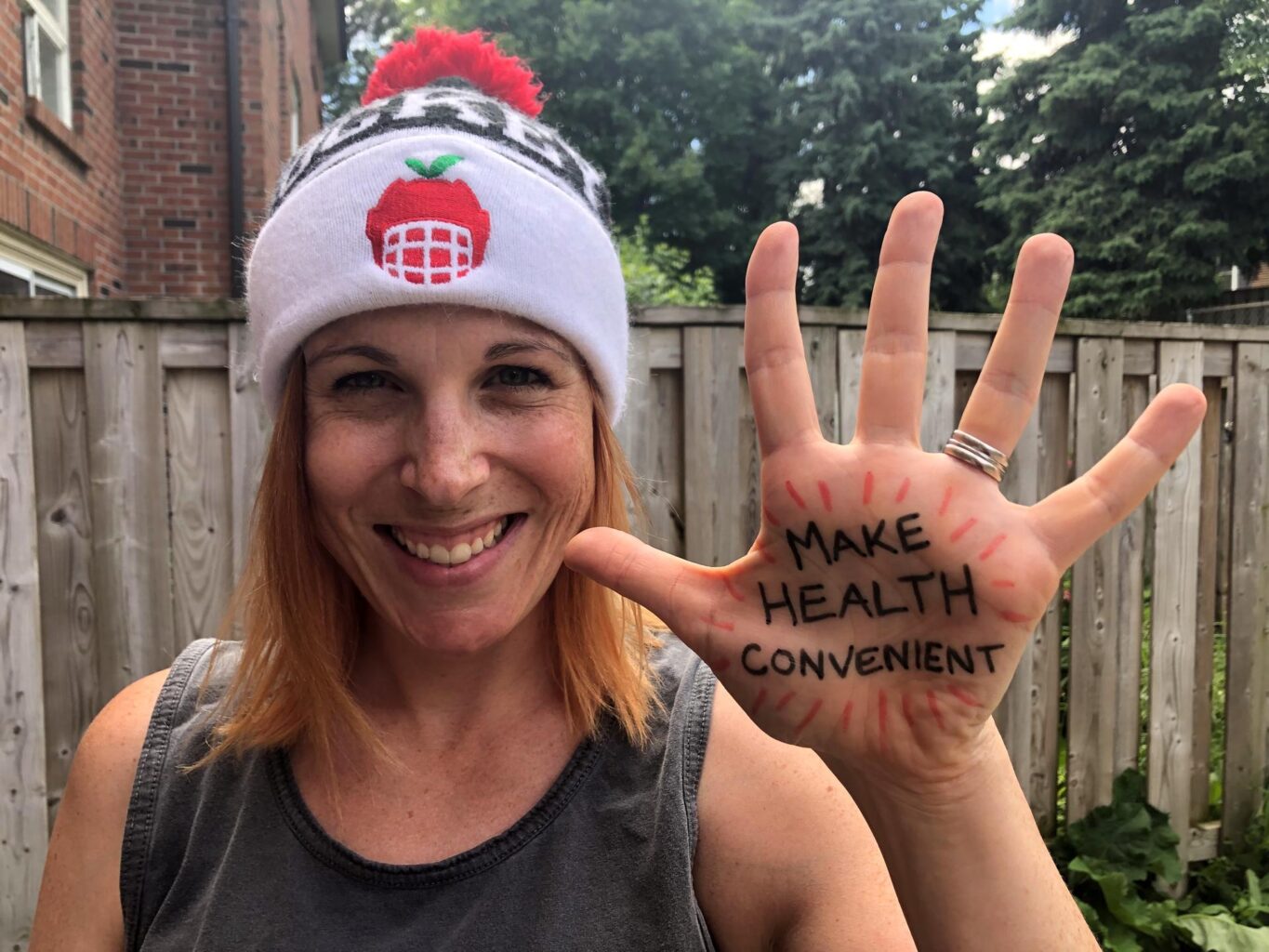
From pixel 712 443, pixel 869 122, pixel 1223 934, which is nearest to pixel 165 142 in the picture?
pixel 712 443

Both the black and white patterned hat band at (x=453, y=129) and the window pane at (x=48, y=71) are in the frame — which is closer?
the black and white patterned hat band at (x=453, y=129)

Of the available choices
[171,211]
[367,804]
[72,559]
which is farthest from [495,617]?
[171,211]

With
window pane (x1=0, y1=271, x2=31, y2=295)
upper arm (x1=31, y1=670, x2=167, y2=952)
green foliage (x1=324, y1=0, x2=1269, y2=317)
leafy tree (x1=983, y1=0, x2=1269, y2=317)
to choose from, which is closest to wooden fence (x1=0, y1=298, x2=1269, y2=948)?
upper arm (x1=31, y1=670, x2=167, y2=952)

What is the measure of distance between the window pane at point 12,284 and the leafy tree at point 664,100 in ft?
54.2

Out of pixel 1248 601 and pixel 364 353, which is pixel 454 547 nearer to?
pixel 364 353

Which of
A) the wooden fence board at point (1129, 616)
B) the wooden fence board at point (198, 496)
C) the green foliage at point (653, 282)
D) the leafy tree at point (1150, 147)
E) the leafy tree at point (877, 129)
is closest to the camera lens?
the wooden fence board at point (198, 496)

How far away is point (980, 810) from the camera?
89 cm

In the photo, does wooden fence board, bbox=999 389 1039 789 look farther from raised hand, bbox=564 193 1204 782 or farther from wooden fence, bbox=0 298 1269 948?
raised hand, bbox=564 193 1204 782

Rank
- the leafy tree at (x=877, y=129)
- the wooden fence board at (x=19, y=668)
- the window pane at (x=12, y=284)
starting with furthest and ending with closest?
the leafy tree at (x=877, y=129) < the window pane at (x=12, y=284) < the wooden fence board at (x=19, y=668)

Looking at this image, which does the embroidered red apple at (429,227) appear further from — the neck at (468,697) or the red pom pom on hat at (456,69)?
the neck at (468,697)

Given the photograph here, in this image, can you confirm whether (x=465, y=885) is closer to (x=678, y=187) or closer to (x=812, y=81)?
(x=678, y=187)

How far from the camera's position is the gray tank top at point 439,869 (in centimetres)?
110

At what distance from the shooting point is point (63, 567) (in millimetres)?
2494

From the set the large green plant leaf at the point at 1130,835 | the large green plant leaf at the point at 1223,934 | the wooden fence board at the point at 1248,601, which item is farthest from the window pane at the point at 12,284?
the large green plant leaf at the point at 1223,934
